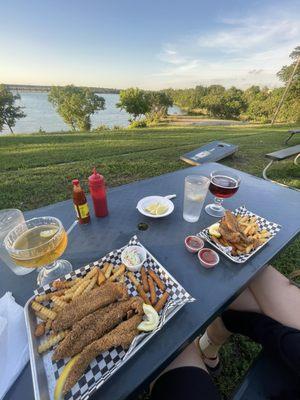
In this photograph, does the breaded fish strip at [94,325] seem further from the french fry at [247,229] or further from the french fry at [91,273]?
the french fry at [247,229]

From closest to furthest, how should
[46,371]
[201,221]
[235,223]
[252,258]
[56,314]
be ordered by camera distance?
[46,371], [56,314], [252,258], [235,223], [201,221]

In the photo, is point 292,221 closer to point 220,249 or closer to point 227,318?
point 220,249

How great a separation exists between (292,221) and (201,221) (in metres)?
0.72

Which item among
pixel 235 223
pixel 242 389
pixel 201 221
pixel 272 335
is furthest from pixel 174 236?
pixel 242 389

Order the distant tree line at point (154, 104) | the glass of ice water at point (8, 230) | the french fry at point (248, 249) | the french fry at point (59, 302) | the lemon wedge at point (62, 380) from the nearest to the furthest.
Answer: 1. the lemon wedge at point (62, 380)
2. the french fry at point (59, 302)
3. the glass of ice water at point (8, 230)
4. the french fry at point (248, 249)
5. the distant tree line at point (154, 104)

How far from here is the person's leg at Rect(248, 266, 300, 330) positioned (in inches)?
50.1

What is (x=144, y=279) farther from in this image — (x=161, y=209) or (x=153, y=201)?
(x=153, y=201)

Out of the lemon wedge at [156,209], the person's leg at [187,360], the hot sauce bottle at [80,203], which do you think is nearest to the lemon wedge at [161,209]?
the lemon wedge at [156,209]

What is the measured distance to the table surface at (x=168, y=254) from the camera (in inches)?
29.6

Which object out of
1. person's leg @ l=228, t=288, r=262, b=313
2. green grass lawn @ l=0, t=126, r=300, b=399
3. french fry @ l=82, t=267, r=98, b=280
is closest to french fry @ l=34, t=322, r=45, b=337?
french fry @ l=82, t=267, r=98, b=280

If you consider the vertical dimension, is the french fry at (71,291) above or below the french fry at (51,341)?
above

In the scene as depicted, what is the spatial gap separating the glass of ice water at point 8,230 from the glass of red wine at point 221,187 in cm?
133

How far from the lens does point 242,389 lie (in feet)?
3.49

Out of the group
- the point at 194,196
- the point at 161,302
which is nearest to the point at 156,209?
the point at 194,196
